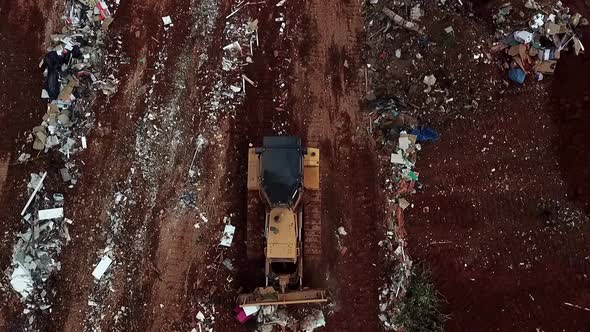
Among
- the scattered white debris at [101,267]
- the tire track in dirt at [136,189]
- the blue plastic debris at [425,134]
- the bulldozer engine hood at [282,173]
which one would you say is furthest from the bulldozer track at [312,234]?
the scattered white debris at [101,267]

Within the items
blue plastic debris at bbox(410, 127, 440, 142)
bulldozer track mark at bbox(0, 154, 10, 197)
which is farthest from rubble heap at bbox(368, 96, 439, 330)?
bulldozer track mark at bbox(0, 154, 10, 197)

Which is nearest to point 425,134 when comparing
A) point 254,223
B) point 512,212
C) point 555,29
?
point 512,212

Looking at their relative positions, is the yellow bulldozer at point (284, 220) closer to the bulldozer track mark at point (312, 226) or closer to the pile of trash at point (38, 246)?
the bulldozer track mark at point (312, 226)

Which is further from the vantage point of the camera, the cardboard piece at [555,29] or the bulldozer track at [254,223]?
the cardboard piece at [555,29]

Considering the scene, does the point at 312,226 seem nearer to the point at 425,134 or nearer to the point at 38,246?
the point at 425,134

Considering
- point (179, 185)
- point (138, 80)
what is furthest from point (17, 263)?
point (138, 80)

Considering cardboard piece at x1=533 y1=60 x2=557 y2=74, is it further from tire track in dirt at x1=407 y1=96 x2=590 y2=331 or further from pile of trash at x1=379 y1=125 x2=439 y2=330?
pile of trash at x1=379 y1=125 x2=439 y2=330
